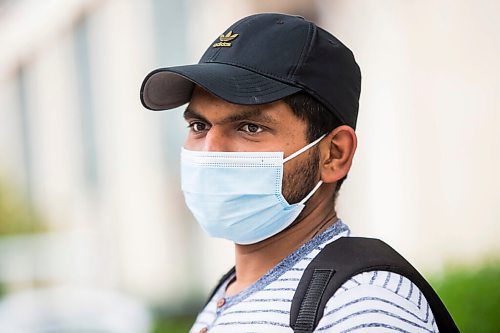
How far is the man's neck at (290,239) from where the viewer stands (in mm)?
2637

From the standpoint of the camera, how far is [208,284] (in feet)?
26.2

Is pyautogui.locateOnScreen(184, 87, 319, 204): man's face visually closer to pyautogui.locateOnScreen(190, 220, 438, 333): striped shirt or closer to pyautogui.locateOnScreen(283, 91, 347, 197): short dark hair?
pyautogui.locateOnScreen(283, 91, 347, 197): short dark hair

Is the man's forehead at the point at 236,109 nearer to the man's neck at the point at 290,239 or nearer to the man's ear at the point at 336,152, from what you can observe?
the man's ear at the point at 336,152

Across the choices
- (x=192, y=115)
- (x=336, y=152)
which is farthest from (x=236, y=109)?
(x=336, y=152)

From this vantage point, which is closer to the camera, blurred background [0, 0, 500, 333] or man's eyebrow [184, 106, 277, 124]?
man's eyebrow [184, 106, 277, 124]

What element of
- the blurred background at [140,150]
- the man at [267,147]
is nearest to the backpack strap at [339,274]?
the man at [267,147]

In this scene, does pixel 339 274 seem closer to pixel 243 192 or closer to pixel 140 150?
pixel 243 192

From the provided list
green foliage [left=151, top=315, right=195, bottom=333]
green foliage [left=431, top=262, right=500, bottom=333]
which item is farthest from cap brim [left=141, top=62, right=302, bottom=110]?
green foliage [left=151, top=315, right=195, bottom=333]

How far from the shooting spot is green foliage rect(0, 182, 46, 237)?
8.48m

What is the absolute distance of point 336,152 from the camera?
2654 millimetres

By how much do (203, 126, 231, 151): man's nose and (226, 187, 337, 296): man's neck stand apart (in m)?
0.27

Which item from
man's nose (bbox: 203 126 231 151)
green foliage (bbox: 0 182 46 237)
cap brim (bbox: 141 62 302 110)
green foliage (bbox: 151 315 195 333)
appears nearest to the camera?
cap brim (bbox: 141 62 302 110)

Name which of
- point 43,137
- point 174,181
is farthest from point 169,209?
point 43,137

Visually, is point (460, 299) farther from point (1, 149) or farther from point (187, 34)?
point (1, 149)
